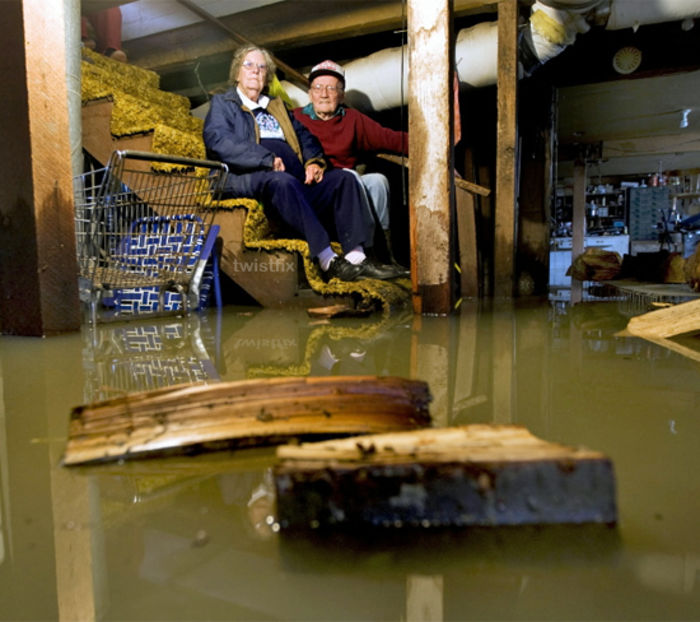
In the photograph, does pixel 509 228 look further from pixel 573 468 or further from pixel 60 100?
pixel 573 468

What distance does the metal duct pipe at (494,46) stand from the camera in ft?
12.8

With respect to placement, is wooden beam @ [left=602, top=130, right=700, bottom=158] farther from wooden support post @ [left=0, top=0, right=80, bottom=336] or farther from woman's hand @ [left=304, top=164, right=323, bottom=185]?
wooden support post @ [left=0, top=0, right=80, bottom=336]

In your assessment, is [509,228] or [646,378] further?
[509,228]

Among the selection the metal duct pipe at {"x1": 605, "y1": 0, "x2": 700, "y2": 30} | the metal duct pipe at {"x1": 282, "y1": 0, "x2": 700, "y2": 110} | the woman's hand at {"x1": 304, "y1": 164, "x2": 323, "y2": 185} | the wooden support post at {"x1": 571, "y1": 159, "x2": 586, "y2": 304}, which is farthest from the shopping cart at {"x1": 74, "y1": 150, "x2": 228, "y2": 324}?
the wooden support post at {"x1": 571, "y1": 159, "x2": 586, "y2": 304}

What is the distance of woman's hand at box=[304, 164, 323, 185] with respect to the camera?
3910 mm

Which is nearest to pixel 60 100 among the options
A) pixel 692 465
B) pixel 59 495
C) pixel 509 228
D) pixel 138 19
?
pixel 59 495

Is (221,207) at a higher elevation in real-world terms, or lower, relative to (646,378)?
higher

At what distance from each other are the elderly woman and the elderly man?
252 millimetres

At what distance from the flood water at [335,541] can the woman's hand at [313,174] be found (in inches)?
111

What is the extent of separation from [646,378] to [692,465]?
0.63 metres

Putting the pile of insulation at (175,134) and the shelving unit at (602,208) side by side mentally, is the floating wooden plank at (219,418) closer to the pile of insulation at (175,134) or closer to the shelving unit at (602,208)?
the pile of insulation at (175,134)

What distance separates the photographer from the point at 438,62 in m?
2.79

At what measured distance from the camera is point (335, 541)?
1.91ft

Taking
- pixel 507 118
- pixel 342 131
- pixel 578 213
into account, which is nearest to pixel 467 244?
pixel 507 118
